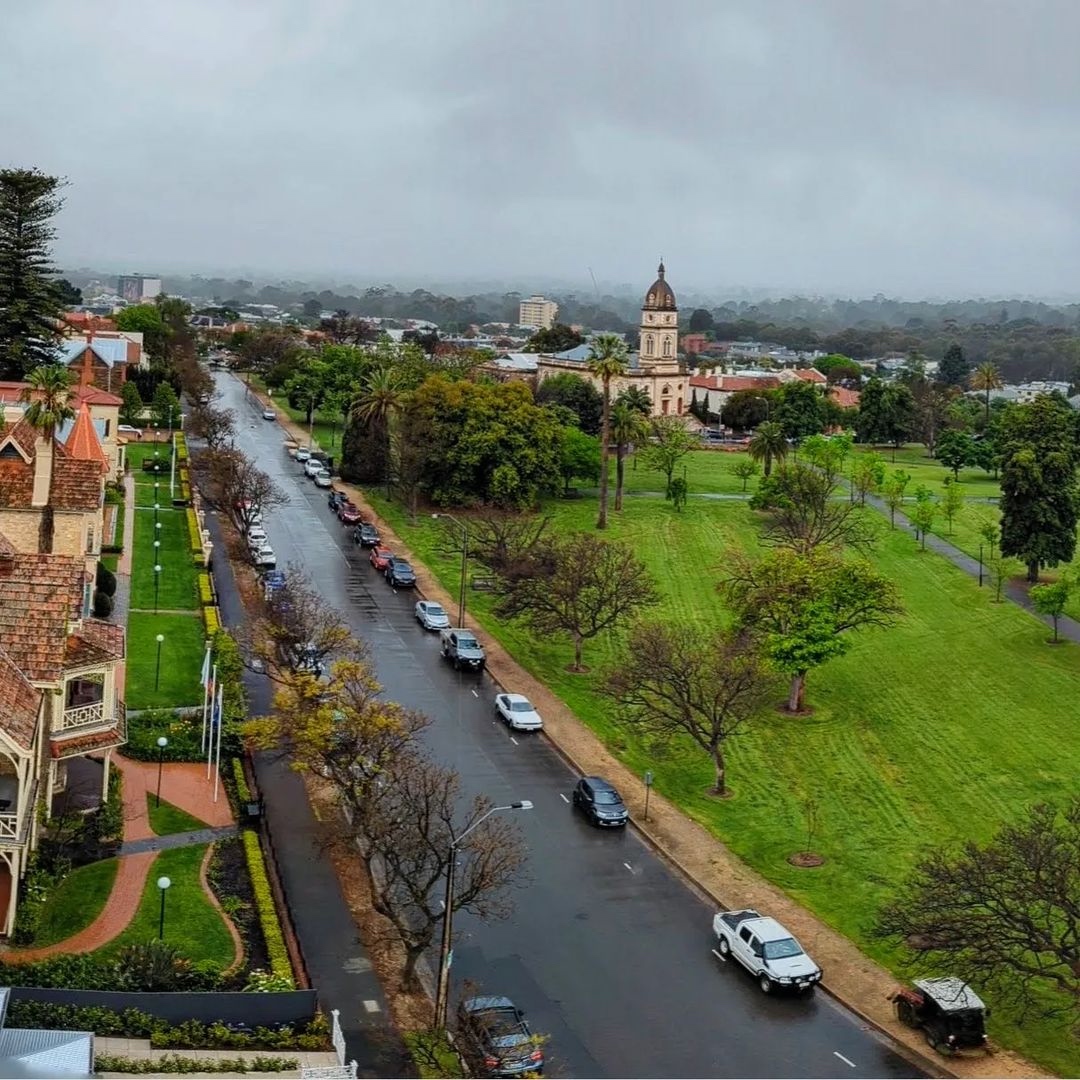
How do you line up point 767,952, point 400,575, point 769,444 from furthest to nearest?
1. point 769,444
2. point 400,575
3. point 767,952

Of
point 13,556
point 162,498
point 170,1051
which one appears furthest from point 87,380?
point 170,1051

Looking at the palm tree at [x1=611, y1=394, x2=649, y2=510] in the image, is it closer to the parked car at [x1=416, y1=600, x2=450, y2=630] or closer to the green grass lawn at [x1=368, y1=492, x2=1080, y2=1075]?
the green grass lawn at [x1=368, y1=492, x2=1080, y2=1075]

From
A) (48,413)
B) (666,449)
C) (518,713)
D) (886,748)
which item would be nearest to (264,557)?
(518,713)

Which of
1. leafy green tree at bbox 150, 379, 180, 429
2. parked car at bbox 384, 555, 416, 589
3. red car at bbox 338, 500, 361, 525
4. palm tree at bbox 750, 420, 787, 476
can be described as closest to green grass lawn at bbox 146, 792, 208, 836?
parked car at bbox 384, 555, 416, 589

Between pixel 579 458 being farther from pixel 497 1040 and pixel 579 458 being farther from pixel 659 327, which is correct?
pixel 497 1040

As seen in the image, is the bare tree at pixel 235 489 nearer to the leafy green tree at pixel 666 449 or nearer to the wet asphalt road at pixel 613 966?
the wet asphalt road at pixel 613 966

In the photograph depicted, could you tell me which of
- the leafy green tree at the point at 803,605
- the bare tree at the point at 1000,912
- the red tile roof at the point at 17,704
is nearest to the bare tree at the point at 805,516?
the leafy green tree at the point at 803,605
